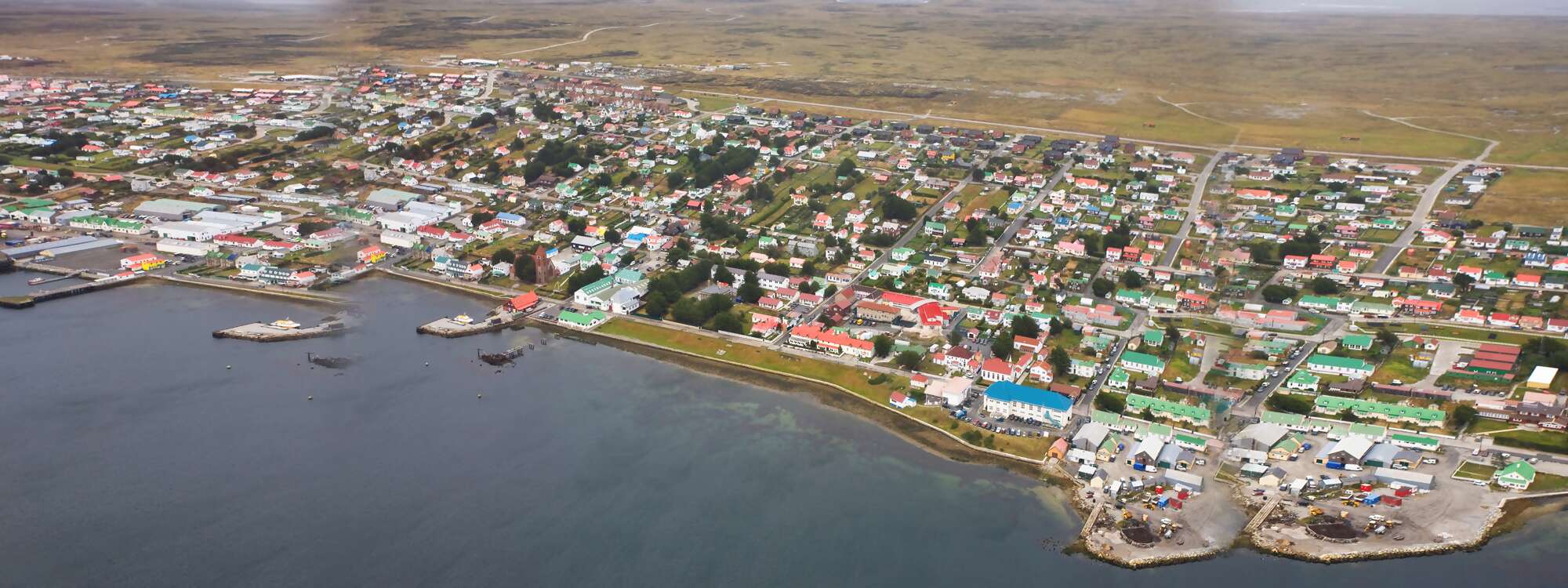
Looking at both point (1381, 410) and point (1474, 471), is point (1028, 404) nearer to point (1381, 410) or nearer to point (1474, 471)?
point (1381, 410)

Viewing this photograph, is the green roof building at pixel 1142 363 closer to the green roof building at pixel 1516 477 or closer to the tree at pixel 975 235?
the green roof building at pixel 1516 477

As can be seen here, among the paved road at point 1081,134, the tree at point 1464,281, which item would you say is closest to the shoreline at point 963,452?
the tree at point 1464,281

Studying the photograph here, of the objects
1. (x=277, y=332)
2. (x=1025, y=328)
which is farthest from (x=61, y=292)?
(x=1025, y=328)

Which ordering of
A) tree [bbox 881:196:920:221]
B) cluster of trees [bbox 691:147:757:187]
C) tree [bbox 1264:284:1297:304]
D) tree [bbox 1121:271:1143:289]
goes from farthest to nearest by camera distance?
cluster of trees [bbox 691:147:757:187] < tree [bbox 881:196:920:221] < tree [bbox 1121:271:1143:289] < tree [bbox 1264:284:1297:304]

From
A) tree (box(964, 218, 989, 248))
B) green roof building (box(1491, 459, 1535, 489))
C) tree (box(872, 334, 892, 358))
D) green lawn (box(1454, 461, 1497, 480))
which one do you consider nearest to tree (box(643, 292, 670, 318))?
tree (box(872, 334, 892, 358))

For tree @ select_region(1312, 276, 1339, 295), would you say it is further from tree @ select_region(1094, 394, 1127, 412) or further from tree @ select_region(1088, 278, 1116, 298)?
tree @ select_region(1094, 394, 1127, 412)

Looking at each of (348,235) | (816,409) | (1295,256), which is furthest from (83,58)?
(1295,256)

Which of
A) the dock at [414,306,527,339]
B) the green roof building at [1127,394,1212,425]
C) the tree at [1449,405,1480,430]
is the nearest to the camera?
the tree at [1449,405,1480,430]
